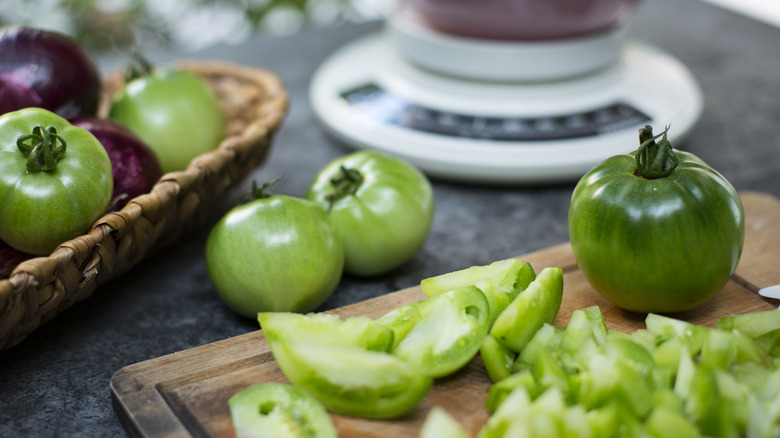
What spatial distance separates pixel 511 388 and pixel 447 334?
97 mm

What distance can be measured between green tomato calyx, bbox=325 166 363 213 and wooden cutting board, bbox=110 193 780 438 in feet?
0.49

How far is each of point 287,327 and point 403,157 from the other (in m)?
0.52

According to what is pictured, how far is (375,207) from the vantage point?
3.18ft

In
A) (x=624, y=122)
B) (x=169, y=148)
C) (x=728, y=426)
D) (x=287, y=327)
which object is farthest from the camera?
(x=624, y=122)

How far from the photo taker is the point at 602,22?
4.26 feet

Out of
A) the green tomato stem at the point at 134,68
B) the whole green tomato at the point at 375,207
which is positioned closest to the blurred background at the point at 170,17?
the green tomato stem at the point at 134,68

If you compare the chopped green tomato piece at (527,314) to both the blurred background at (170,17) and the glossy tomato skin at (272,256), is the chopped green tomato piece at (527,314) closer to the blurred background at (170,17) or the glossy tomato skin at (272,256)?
the glossy tomato skin at (272,256)

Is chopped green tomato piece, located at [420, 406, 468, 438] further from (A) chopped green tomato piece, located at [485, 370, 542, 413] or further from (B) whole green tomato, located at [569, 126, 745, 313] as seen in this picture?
(B) whole green tomato, located at [569, 126, 745, 313]

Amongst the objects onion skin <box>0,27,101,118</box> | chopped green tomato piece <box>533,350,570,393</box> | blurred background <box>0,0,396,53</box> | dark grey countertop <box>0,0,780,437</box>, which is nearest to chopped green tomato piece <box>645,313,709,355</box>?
chopped green tomato piece <box>533,350,570,393</box>

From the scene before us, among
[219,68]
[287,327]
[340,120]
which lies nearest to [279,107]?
[340,120]

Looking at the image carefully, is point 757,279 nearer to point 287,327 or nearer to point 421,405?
point 421,405

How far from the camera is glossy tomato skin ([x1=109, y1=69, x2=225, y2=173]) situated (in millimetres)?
1110

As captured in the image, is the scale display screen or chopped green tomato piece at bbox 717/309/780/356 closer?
chopped green tomato piece at bbox 717/309/780/356

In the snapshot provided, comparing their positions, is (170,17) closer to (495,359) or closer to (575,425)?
(495,359)
